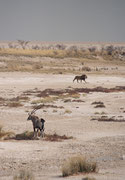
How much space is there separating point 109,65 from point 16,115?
6174 cm

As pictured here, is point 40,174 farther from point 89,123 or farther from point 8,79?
point 8,79

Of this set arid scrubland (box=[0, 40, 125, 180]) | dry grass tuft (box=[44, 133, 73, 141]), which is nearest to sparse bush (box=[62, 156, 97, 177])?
arid scrubland (box=[0, 40, 125, 180])

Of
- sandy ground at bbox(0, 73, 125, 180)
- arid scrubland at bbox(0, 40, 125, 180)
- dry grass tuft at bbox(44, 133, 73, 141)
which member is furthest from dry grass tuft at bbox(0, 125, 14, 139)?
dry grass tuft at bbox(44, 133, 73, 141)

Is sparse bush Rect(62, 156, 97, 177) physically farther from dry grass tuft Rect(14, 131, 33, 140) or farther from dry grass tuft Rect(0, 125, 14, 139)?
dry grass tuft Rect(0, 125, 14, 139)

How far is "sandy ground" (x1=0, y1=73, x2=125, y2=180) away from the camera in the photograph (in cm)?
A: 1404

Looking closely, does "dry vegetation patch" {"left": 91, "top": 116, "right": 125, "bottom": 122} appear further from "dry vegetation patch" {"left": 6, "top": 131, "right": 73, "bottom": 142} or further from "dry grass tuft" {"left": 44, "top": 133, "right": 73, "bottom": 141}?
"dry vegetation patch" {"left": 6, "top": 131, "right": 73, "bottom": 142}

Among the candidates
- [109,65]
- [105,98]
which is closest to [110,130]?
[105,98]

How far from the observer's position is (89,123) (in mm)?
24438

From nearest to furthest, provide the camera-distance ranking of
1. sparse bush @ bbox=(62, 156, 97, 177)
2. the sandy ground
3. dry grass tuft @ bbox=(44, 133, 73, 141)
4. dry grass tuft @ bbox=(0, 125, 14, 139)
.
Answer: sparse bush @ bbox=(62, 156, 97, 177), the sandy ground, dry grass tuft @ bbox=(44, 133, 73, 141), dry grass tuft @ bbox=(0, 125, 14, 139)

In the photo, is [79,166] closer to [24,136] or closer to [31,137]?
[31,137]

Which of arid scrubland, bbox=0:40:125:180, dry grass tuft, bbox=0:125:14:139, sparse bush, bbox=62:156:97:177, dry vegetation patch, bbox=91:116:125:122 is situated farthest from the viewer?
dry vegetation patch, bbox=91:116:125:122

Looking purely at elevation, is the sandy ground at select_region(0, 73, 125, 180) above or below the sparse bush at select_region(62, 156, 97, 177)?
below

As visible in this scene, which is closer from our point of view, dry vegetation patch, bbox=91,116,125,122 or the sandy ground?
the sandy ground

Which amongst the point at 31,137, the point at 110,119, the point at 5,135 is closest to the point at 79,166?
the point at 31,137
